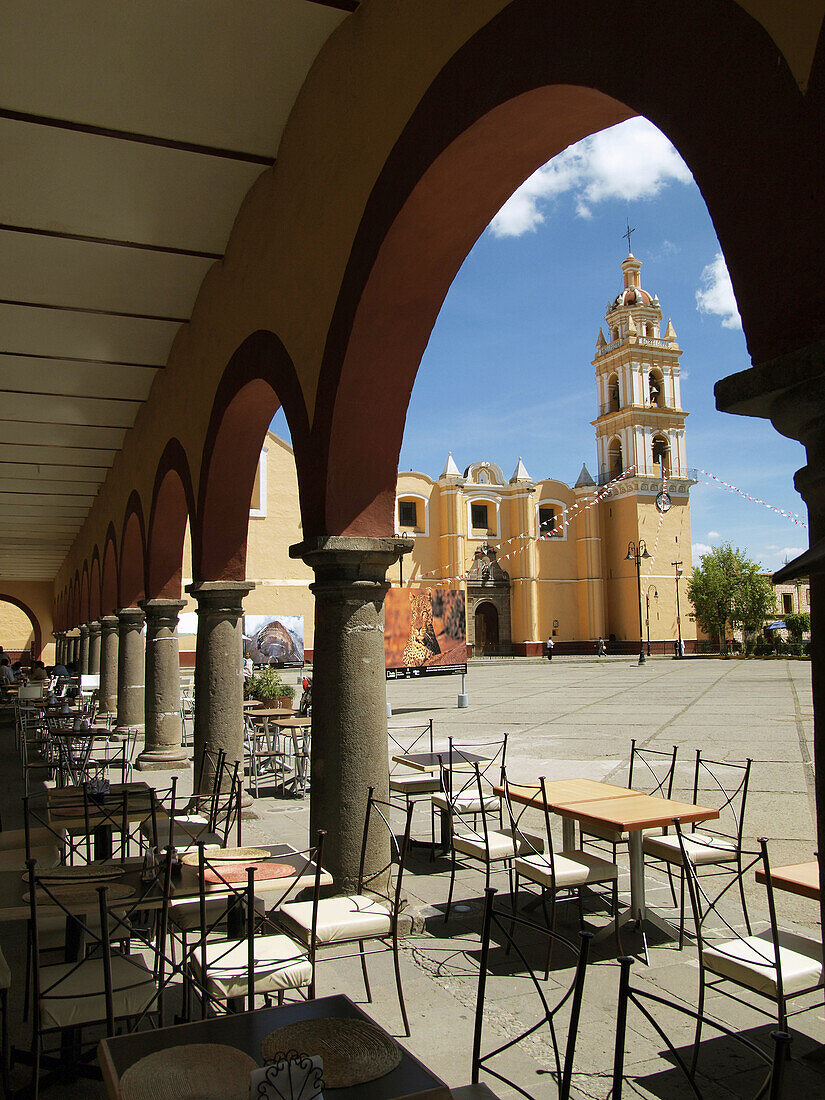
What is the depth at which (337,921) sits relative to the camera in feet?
10.7

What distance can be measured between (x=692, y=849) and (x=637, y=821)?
58 centimetres

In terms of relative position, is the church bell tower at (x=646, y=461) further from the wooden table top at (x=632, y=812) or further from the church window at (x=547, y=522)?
the wooden table top at (x=632, y=812)

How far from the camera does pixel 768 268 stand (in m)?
1.75

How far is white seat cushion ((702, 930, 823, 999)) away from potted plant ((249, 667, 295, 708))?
9.91 m

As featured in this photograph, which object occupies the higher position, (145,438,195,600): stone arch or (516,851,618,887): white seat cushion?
(145,438,195,600): stone arch

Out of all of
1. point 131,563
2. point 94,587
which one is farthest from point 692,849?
point 94,587

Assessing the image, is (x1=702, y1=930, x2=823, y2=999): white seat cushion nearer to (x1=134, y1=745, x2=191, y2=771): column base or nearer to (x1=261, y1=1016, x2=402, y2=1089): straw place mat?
(x1=261, y1=1016, x2=402, y2=1089): straw place mat

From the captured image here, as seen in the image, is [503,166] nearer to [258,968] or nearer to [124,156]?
[124,156]

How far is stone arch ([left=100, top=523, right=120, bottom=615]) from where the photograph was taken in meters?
13.3

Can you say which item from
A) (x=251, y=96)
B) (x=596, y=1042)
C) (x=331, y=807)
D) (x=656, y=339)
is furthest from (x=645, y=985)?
(x=656, y=339)

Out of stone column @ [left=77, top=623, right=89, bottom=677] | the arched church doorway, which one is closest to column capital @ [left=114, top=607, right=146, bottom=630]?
stone column @ [left=77, top=623, right=89, bottom=677]

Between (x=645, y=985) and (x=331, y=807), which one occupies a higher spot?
(x=331, y=807)

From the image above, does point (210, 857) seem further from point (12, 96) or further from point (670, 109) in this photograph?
point (12, 96)

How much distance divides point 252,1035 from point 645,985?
2.09 meters
